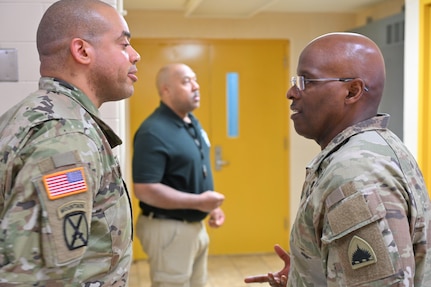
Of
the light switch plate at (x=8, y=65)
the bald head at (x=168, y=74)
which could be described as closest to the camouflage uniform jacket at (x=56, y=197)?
the light switch plate at (x=8, y=65)

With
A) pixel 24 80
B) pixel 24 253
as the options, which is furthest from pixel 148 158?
pixel 24 253

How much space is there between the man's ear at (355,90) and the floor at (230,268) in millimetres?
3093

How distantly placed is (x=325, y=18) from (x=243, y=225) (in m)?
2.06

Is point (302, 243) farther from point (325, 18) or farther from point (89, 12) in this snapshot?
point (325, 18)

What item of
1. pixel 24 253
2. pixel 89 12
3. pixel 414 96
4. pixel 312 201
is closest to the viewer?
pixel 24 253

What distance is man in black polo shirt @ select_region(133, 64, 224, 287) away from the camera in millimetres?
2693

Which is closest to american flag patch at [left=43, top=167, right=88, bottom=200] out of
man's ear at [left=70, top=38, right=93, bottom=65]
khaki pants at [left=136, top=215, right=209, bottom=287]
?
man's ear at [left=70, top=38, right=93, bottom=65]

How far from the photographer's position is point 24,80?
203 cm

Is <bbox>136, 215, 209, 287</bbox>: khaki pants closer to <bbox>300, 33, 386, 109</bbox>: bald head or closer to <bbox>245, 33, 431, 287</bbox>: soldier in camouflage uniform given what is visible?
<bbox>245, 33, 431, 287</bbox>: soldier in camouflage uniform

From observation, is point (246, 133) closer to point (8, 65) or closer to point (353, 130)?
point (8, 65)

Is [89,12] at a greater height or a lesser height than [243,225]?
greater

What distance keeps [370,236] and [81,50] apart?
0.82m

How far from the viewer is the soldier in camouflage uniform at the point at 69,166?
1131 millimetres

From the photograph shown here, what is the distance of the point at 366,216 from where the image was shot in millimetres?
1118
